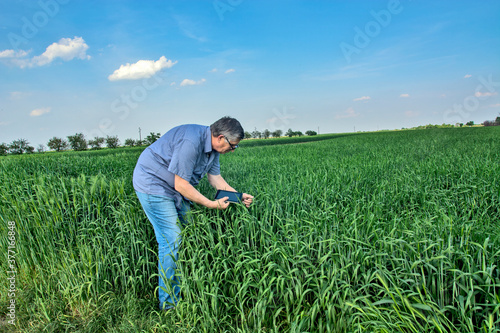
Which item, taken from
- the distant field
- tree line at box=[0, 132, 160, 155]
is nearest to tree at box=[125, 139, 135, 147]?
tree line at box=[0, 132, 160, 155]

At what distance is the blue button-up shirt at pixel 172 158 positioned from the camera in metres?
2.62

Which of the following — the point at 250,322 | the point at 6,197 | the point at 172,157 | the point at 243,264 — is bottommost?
the point at 250,322

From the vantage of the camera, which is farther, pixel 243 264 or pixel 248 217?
pixel 248 217

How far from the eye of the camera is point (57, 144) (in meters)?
31.4

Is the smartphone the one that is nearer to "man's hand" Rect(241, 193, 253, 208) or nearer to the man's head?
"man's hand" Rect(241, 193, 253, 208)

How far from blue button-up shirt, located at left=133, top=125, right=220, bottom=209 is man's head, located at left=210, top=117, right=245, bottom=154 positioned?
0.43ft

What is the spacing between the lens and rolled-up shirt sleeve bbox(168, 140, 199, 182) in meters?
2.59

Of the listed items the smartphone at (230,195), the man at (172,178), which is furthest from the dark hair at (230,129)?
the smartphone at (230,195)

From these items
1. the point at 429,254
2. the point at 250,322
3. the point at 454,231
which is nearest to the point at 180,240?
the point at 250,322

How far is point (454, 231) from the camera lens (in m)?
2.52

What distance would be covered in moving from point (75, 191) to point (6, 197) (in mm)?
1739

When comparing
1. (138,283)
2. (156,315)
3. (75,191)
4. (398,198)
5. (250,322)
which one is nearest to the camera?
(250,322)

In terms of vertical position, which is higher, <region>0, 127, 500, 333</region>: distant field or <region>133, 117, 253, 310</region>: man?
<region>133, 117, 253, 310</region>: man

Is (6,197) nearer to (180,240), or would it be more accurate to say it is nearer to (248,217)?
(180,240)
